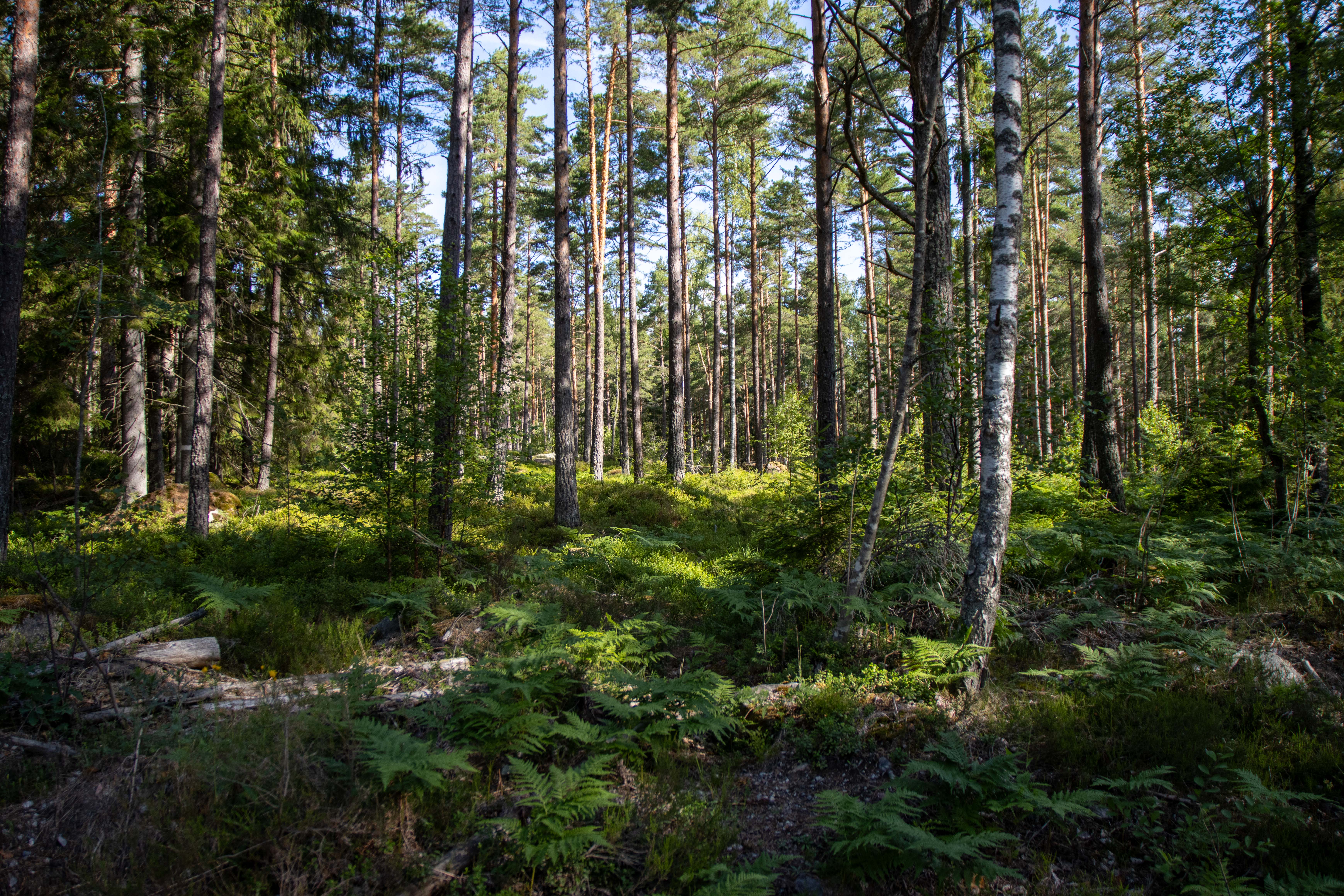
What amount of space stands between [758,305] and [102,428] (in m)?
26.0

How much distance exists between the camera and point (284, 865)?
8.23 feet

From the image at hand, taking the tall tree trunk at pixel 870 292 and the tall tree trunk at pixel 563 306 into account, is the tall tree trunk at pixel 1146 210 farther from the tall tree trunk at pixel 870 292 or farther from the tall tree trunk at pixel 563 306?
the tall tree trunk at pixel 563 306

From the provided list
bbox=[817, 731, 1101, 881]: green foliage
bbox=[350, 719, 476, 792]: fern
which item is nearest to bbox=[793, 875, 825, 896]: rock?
bbox=[817, 731, 1101, 881]: green foliage

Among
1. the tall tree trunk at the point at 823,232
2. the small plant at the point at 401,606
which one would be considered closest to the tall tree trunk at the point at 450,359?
the small plant at the point at 401,606

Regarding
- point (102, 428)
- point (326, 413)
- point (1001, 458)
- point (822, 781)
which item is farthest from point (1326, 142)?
point (102, 428)

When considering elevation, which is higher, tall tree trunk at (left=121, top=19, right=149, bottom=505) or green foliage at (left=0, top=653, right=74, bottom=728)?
tall tree trunk at (left=121, top=19, right=149, bottom=505)

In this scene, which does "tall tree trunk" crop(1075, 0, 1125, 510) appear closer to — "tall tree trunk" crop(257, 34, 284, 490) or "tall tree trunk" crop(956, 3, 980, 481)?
"tall tree trunk" crop(956, 3, 980, 481)

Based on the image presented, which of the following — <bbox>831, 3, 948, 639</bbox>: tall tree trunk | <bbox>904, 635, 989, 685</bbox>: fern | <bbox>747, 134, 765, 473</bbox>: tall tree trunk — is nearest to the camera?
<bbox>904, 635, 989, 685</bbox>: fern

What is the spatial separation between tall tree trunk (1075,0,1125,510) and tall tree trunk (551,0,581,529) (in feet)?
26.6

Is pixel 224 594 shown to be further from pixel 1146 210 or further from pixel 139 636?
pixel 1146 210

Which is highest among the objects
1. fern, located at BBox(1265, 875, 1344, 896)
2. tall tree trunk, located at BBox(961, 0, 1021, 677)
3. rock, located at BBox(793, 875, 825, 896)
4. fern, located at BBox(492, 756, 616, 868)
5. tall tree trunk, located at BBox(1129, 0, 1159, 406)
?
tall tree trunk, located at BBox(1129, 0, 1159, 406)

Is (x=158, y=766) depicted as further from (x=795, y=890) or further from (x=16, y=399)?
(x=16, y=399)

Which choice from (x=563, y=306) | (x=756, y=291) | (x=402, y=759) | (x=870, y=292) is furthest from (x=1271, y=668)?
(x=756, y=291)

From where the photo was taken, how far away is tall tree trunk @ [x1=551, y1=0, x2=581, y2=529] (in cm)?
1094
